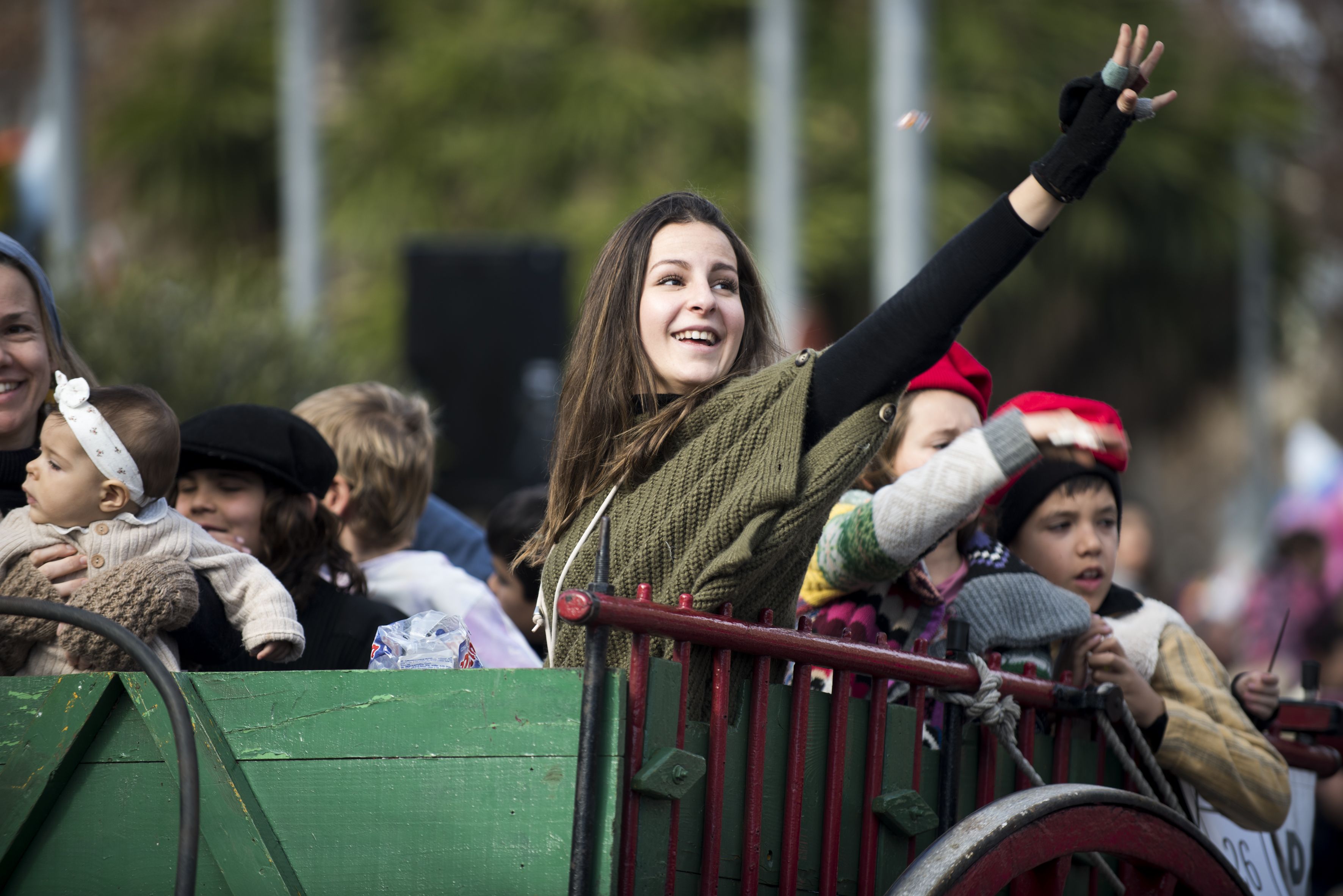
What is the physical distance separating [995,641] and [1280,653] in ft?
24.6

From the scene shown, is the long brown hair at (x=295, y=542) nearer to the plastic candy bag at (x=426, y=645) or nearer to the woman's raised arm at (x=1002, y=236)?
the plastic candy bag at (x=426, y=645)

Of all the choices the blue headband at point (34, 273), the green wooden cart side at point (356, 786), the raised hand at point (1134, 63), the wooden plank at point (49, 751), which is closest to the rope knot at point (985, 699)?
the green wooden cart side at point (356, 786)

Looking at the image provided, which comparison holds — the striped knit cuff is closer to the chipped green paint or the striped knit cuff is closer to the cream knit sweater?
the chipped green paint

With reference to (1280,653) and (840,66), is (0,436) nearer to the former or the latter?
(1280,653)

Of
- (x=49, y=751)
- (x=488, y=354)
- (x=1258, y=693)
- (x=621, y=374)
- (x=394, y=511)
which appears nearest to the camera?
(x=49, y=751)

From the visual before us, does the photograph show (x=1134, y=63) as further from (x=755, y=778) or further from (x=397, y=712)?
(x=397, y=712)

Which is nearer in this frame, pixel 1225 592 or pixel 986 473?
pixel 986 473

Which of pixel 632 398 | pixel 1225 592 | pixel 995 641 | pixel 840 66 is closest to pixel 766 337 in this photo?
pixel 632 398

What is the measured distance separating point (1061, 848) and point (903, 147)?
6570mm

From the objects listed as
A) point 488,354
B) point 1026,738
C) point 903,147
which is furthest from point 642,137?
point 1026,738

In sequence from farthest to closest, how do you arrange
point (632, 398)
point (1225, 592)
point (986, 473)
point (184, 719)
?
point (1225, 592), point (632, 398), point (986, 473), point (184, 719)

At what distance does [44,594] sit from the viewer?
2.83 meters

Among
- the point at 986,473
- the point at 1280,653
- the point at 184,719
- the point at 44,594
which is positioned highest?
the point at 1280,653

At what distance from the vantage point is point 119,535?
2.88 meters
